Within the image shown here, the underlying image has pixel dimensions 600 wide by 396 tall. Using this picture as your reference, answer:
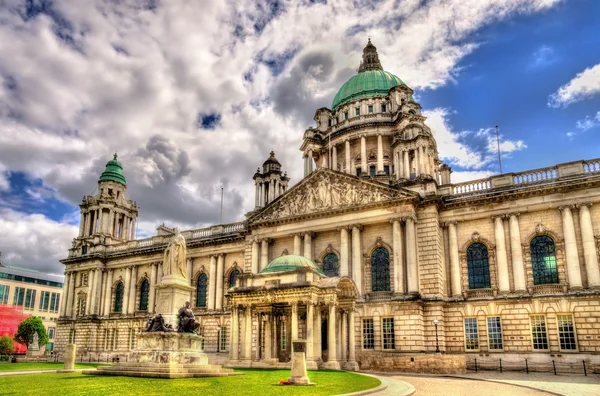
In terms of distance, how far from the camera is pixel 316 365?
30.9 metres

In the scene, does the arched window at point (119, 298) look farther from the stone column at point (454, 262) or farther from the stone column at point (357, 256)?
the stone column at point (454, 262)

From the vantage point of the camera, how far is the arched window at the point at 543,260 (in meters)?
38.6

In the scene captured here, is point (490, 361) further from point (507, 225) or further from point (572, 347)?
point (507, 225)

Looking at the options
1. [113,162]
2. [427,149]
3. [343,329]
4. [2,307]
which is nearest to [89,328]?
[113,162]

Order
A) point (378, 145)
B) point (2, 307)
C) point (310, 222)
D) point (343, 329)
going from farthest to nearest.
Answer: point (2, 307) < point (378, 145) < point (310, 222) < point (343, 329)

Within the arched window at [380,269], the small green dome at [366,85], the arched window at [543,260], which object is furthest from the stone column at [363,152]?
the arched window at [543,260]

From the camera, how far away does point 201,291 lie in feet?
190

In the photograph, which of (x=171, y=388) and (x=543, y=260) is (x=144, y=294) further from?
(x=171, y=388)

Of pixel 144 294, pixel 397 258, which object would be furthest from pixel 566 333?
pixel 144 294

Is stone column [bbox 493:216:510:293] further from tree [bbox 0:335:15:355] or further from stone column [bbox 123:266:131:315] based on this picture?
tree [bbox 0:335:15:355]

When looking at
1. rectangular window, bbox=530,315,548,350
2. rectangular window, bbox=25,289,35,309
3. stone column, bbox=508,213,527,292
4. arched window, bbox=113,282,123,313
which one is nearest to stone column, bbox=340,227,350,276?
stone column, bbox=508,213,527,292

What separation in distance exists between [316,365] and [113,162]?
52.2 m

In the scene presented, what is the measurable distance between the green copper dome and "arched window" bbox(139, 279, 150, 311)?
1709 centimetres

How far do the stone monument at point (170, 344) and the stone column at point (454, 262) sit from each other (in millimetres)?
23563
